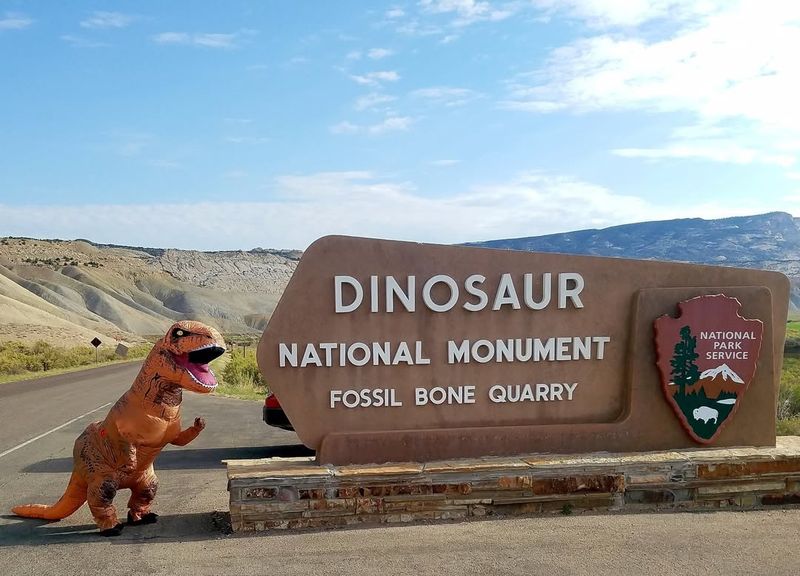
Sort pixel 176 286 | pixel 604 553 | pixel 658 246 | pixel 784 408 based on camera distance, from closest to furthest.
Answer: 1. pixel 604 553
2. pixel 784 408
3. pixel 176 286
4. pixel 658 246

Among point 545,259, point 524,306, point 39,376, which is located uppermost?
point 545,259

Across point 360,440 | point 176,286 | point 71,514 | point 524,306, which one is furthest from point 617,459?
point 176,286

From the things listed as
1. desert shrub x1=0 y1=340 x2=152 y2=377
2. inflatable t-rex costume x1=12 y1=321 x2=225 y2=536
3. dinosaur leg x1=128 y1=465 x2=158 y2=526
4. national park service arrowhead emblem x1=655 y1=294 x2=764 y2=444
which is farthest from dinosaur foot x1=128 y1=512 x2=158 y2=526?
desert shrub x1=0 y1=340 x2=152 y2=377

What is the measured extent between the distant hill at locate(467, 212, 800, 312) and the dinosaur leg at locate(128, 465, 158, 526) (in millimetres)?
104828

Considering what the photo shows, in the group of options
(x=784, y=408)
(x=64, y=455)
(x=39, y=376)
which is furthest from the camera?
(x=39, y=376)

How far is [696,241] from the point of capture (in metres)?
127

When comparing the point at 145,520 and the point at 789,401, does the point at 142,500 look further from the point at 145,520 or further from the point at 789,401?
the point at 789,401

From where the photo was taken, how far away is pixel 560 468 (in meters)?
6.35

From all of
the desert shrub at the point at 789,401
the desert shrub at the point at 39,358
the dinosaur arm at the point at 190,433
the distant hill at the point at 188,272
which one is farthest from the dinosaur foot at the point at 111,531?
the distant hill at the point at 188,272

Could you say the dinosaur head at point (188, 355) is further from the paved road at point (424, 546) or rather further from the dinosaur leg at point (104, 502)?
the paved road at point (424, 546)

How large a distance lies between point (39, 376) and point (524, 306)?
2590 cm

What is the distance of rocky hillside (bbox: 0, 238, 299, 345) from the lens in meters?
62.7

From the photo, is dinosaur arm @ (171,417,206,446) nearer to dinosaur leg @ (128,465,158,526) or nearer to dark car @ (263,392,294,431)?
dinosaur leg @ (128,465,158,526)

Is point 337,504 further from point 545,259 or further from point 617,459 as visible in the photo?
point 545,259
